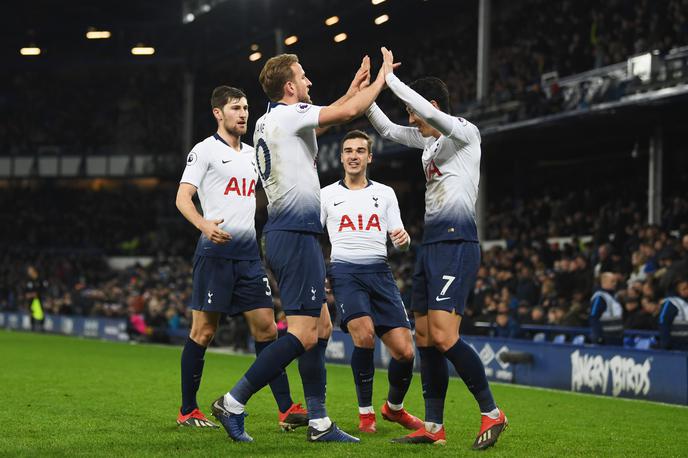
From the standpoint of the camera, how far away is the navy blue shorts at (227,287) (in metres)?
8.52

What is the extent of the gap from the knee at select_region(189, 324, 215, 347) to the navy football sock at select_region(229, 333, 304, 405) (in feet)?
4.62

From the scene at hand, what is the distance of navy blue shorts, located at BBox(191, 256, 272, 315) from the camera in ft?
28.0

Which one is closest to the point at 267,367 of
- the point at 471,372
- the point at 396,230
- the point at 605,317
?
the point at 471,372

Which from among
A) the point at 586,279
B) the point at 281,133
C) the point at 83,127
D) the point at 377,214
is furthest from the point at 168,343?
the point at 83,127

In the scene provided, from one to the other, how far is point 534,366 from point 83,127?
42.2 metres

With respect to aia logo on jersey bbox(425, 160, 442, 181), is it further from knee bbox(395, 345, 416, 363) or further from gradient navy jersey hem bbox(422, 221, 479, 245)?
knee bbox(395, 345, 416, 363)

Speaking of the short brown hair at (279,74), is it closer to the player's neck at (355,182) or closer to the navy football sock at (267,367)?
the navy football sock at (267,367)

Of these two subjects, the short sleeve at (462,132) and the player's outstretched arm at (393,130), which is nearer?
the short sleeve at (462,132)

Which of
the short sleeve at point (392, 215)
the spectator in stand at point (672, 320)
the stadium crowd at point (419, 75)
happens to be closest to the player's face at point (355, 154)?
the short sleeve at point (392, 215)

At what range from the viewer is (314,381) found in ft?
25.1

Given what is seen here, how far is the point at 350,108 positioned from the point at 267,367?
1.83 m

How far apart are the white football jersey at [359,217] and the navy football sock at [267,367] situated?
6.61 feet

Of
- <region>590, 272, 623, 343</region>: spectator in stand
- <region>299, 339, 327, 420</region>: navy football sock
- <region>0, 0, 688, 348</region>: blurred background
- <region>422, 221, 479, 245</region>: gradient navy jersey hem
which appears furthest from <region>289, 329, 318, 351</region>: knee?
<region>590, 272, 623, 343</region>: spectator in stand

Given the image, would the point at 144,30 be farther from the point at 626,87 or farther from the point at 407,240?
the point at 407,240
